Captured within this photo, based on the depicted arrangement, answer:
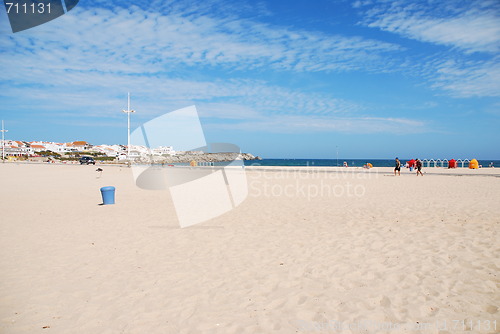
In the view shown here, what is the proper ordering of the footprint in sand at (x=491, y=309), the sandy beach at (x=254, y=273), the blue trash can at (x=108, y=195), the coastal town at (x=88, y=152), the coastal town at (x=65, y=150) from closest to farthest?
the sandy beach at (x=254, y=273), the footprint in sand at (x=491, y=309), the blue trash can at (x=108, y=195), the coastal town at (x=88, y=152), the coastal town at (x=65, y=150)

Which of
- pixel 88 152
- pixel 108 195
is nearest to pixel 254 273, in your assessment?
pixel 108 195

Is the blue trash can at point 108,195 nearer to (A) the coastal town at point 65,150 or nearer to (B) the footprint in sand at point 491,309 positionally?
(B) the footprint in sand at point 491,309

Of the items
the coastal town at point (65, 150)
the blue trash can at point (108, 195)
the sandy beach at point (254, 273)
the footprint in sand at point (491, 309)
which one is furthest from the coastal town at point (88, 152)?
the footprint in sand at point (491, 309)

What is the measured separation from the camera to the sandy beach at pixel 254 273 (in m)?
4.05

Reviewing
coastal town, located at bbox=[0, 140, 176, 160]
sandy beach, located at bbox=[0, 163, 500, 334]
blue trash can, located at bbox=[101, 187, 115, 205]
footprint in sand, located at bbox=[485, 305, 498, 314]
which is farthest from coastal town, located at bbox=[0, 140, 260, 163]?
footprint in sand, located at bbox=[485, 305, 498, 314]

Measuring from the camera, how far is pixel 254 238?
313 inches

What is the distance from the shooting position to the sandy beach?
4.05 metres

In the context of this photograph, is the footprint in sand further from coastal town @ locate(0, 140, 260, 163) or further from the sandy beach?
coastal town @ locate(0, 140, 260, 163)

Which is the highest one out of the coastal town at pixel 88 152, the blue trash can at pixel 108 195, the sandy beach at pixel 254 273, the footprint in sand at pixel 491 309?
the coastal town at pixel 88 152

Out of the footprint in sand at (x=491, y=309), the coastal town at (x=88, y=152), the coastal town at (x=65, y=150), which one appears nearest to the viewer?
the footprint in sand at (x=491, y=309)

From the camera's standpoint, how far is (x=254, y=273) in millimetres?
5613

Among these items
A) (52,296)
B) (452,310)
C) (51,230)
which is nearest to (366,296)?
(452,310)

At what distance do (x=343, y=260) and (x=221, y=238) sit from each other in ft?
10.5

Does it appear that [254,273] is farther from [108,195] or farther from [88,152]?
[88,152]
